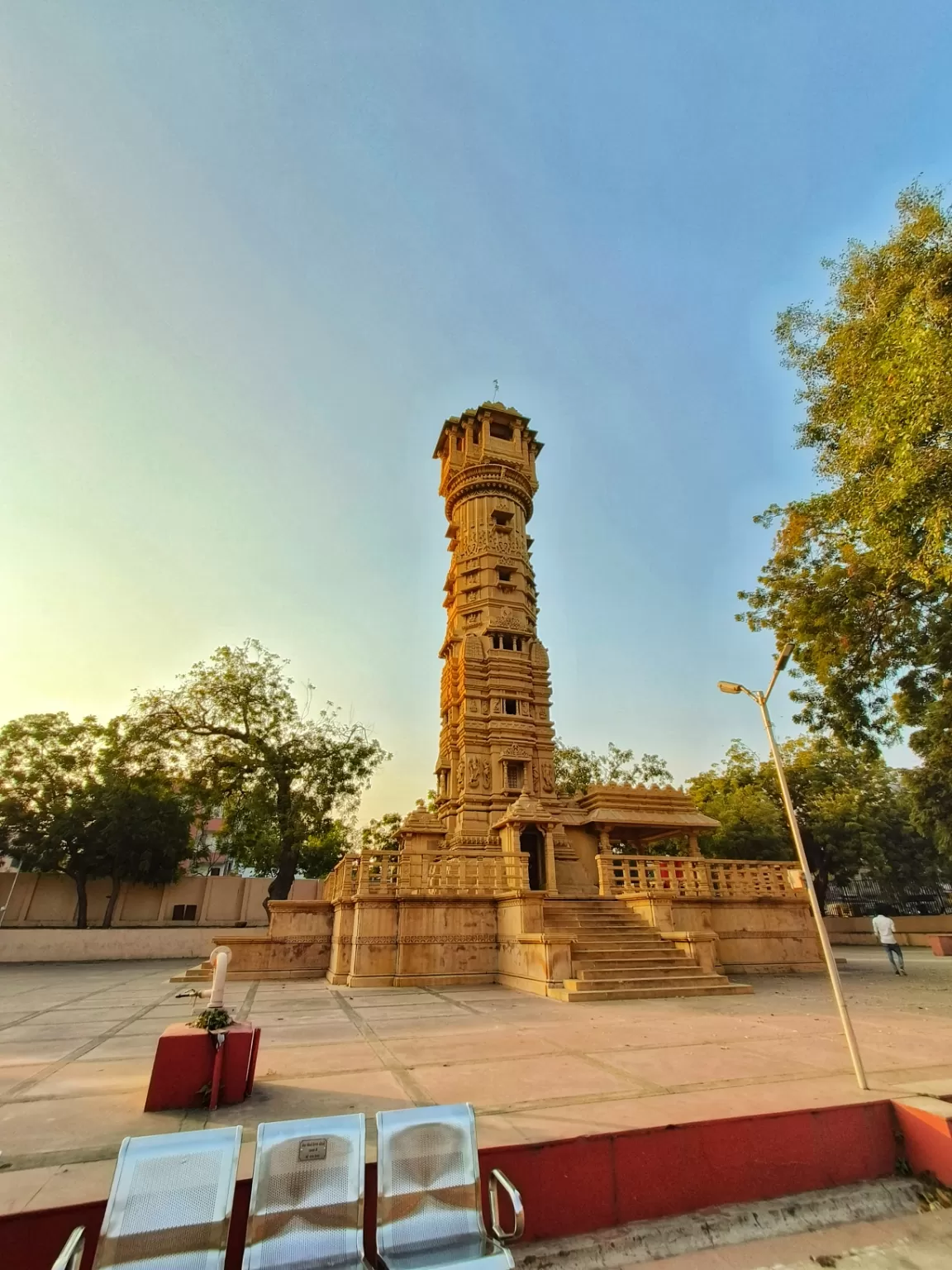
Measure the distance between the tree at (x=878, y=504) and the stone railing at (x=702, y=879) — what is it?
4.09 meters

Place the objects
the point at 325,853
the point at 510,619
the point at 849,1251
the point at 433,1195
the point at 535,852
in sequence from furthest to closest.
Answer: the point at 325,853 → the point at 510,619 → the point at 535,852 → the point at 849,1251 → the point at 433,1195

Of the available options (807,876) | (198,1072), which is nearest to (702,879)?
(807,876)

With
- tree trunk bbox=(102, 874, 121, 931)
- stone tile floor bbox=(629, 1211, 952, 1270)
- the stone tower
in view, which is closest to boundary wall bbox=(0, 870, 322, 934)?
tree trunk bbox=(102, 874, 121, 931)

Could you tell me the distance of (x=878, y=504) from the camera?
1019 centimetres

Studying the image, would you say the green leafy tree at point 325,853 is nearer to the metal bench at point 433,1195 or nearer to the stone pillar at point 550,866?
the stone pillar at point 550,866

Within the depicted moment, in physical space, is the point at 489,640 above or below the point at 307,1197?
above

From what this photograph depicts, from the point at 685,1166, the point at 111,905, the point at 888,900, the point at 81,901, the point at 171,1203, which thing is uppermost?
the point at 888,900

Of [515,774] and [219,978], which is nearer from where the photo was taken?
[219,978]

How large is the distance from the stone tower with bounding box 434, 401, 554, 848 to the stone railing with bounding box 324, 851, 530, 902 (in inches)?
164

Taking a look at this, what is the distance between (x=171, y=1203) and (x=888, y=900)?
1639 inches

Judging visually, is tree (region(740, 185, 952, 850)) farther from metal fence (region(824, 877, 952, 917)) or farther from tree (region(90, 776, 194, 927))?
tree (region(90, 776, 194, 927))

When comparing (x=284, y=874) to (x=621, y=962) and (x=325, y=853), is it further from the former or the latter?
(x=621, y=962)

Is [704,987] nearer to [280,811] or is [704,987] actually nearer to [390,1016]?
[390,1016]

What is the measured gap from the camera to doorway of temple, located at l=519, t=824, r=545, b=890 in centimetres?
1720
